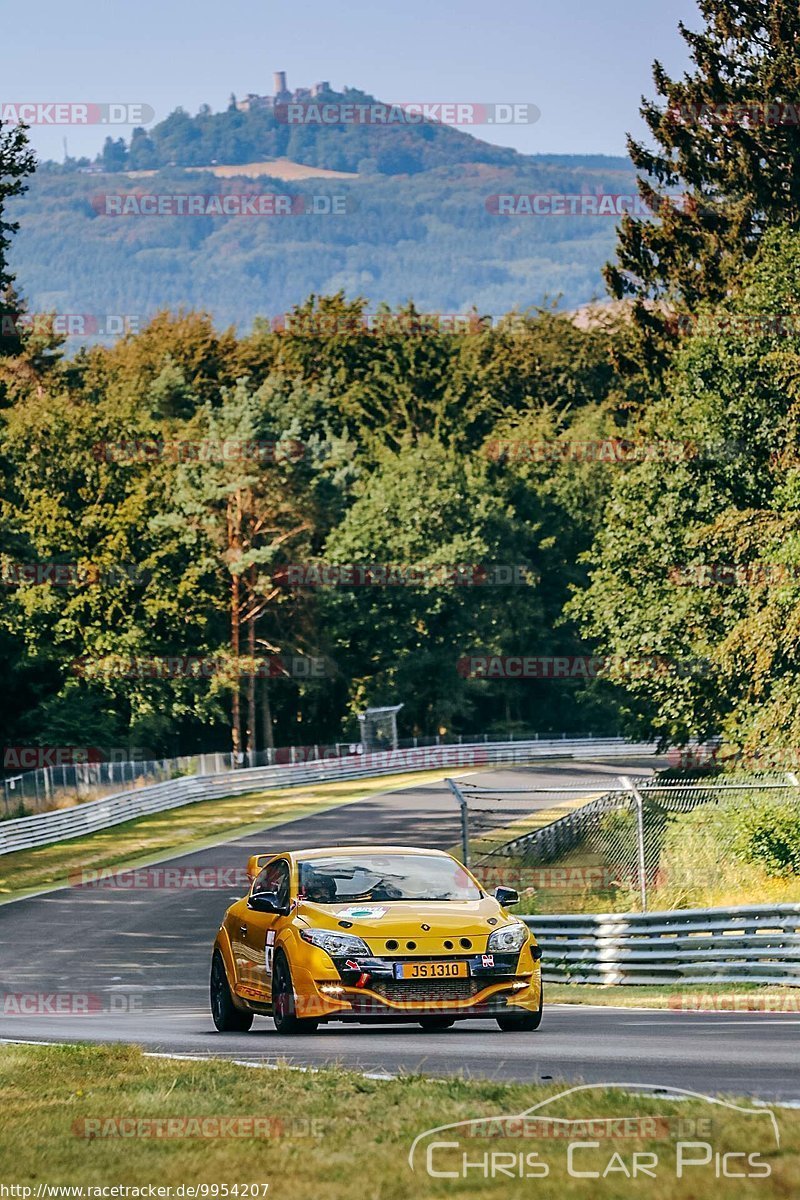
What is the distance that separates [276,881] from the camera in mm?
15164

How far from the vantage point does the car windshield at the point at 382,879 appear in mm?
14398

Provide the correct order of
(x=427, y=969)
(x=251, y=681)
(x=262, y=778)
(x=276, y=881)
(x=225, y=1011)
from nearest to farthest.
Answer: (x=427, y=969), (x=276, y=881), (x=225, y=1011), (x=262, y=778), (x=251, y=681)

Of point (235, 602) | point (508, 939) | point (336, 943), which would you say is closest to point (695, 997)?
point (508, 939)

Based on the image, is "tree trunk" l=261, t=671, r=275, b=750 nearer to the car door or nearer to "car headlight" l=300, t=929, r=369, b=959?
the car door

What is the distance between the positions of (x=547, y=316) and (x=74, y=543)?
4130cm

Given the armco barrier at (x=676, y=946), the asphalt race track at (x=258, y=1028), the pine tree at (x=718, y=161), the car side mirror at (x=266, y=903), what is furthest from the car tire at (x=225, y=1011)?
the pine tree at (x=718, y=161)

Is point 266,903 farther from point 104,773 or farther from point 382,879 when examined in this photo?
point 104,773

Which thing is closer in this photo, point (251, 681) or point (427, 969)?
point (427, 969)

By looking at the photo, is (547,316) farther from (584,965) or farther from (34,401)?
(584,965)

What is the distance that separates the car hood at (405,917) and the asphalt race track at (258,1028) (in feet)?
2.55

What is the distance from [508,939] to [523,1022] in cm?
81

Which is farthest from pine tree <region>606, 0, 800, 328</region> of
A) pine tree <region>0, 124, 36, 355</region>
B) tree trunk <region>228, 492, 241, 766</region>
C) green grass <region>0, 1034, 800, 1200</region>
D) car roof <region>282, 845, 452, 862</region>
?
green grass <region>0, 1034, 800, 1200</region>

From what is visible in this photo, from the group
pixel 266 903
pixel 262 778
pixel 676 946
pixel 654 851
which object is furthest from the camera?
pixel 262 778

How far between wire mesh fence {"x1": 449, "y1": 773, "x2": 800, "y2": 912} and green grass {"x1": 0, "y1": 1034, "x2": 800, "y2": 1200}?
42.0ft
